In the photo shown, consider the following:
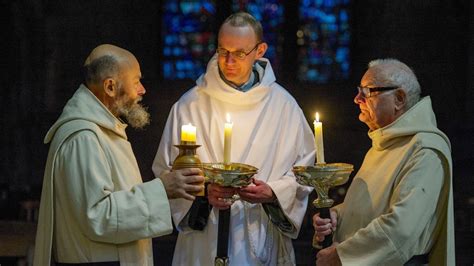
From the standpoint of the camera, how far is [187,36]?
39.4ft

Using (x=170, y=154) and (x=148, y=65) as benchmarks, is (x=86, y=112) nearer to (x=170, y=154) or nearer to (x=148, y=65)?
(x=170, y=154)

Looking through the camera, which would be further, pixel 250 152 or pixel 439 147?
pixel 250 152

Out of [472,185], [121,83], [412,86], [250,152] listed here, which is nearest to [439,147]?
[412,86]

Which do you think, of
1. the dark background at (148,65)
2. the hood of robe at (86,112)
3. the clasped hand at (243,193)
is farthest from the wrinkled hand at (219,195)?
the dark background at (148,65)

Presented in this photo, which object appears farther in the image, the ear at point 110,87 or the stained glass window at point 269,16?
the stained glass window at point 269,16

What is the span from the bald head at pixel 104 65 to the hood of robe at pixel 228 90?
1.05 metres

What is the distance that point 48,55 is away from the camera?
1145 cm

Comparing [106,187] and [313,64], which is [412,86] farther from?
[313,64]

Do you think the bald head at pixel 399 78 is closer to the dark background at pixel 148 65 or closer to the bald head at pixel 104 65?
the bald head at pixel 104 65

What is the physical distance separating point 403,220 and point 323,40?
7664mm

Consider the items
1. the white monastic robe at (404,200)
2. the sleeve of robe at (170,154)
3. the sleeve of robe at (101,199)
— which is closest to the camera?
the sleeve of robe at (101,199)

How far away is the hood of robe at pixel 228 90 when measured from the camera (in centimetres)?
546

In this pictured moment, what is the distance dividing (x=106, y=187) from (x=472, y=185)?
695cm

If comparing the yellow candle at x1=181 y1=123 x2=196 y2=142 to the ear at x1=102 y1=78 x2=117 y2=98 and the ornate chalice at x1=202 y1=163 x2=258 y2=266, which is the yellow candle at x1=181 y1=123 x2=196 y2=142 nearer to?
the ornate chalice at x1=202 y1=163 x2=258 y2=266
